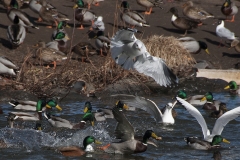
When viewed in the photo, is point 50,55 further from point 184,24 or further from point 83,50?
point 184,24

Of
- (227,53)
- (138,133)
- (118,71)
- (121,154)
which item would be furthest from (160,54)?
(121,154)

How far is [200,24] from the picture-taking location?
64.0ft

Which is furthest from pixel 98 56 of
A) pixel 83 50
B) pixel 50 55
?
pixel 50 55

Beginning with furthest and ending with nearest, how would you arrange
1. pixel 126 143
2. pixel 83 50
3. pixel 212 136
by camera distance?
pixel 83 50
pixel 212 136
pixel 126 143

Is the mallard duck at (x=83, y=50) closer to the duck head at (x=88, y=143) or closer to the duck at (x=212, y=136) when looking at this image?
the duck at (x=212, y=136)

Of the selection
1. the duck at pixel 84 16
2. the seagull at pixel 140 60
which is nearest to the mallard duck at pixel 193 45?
the duck at pixel 84 16

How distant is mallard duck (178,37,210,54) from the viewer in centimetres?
1654

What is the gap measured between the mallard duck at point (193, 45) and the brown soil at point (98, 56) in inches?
10.4

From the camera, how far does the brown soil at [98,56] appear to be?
1367cm

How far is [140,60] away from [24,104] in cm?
223

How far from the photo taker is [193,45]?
16.8 meters

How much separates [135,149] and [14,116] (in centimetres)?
250

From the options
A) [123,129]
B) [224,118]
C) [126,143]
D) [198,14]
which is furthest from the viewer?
[198,14]

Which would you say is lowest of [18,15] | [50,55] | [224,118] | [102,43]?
[224,118]
